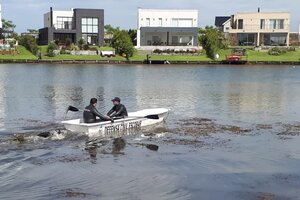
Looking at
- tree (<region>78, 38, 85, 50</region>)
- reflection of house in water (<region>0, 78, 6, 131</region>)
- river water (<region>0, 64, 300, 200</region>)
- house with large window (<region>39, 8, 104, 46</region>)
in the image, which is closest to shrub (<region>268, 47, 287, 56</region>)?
house with large window (<region>39, 8, 104, 46</region>)

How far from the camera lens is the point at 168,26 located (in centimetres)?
15062

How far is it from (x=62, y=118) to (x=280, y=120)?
14.2 meters

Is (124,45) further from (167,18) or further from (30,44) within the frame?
(167,18)

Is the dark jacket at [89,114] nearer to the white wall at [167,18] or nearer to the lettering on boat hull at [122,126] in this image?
the lettering on boat hull at [122,126]

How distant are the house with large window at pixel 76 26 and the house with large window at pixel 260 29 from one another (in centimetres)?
4276

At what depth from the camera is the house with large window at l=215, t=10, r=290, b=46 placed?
154875 mm

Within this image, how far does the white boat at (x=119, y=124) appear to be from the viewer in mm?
24719

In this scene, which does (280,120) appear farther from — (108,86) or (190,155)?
(108,86)

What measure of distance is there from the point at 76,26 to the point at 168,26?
2728cm

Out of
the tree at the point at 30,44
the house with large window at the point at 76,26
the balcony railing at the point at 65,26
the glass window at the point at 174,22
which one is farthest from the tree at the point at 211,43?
the tree at the point at 30,44

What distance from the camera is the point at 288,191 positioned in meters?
16.6

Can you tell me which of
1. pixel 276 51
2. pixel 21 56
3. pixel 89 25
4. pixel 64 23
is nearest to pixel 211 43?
pixel 276 51

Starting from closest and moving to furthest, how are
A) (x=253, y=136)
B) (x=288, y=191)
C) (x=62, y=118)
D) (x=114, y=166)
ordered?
(x=288, y=191), (x=114, y=166), (x=253, y=136), (x=62, y=118)

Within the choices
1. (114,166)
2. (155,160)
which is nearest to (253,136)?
(155,160)
